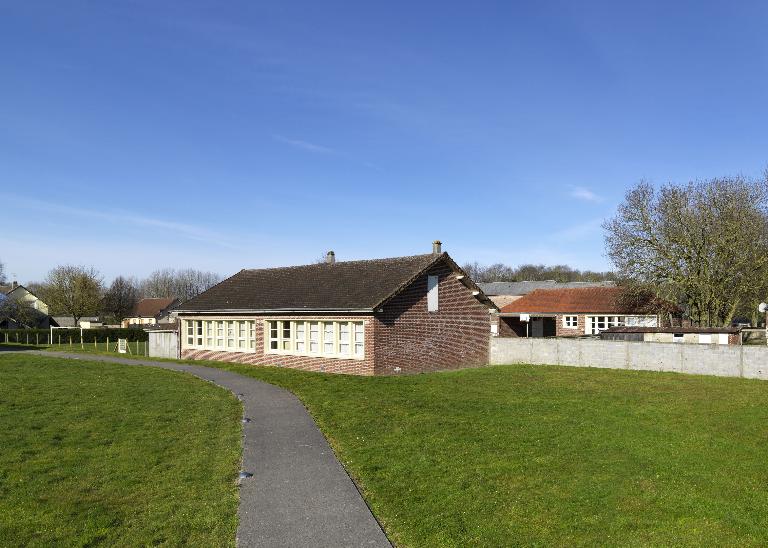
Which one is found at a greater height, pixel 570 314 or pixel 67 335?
pixel 570 314

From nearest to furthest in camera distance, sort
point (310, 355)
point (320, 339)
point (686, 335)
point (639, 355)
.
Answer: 1. point (639, 355)
2. point (320, 339)
3. point (310, 355)
4. point (686, 335)

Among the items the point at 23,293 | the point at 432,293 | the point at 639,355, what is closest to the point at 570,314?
the point at 639,355

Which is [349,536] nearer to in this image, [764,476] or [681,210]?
[764,476]

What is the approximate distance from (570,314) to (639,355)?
25.0 metres

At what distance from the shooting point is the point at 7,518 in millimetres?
7371

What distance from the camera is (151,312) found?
94.4m

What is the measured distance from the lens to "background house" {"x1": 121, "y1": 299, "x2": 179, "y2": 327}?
92.2 meters

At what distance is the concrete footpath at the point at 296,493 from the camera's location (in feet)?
22.0

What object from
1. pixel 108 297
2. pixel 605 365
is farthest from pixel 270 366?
pixel 108 297

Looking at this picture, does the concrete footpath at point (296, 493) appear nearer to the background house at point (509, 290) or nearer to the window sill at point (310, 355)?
the window sill at point (310, 355)

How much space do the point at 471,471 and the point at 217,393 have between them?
1104cm

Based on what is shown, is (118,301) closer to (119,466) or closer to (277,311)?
(277,311)

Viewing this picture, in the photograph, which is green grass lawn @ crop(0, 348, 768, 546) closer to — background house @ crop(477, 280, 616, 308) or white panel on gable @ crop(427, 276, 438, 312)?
white panel on gable @ crop(427, 276, 438, 312)

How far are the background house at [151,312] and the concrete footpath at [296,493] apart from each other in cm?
8355
